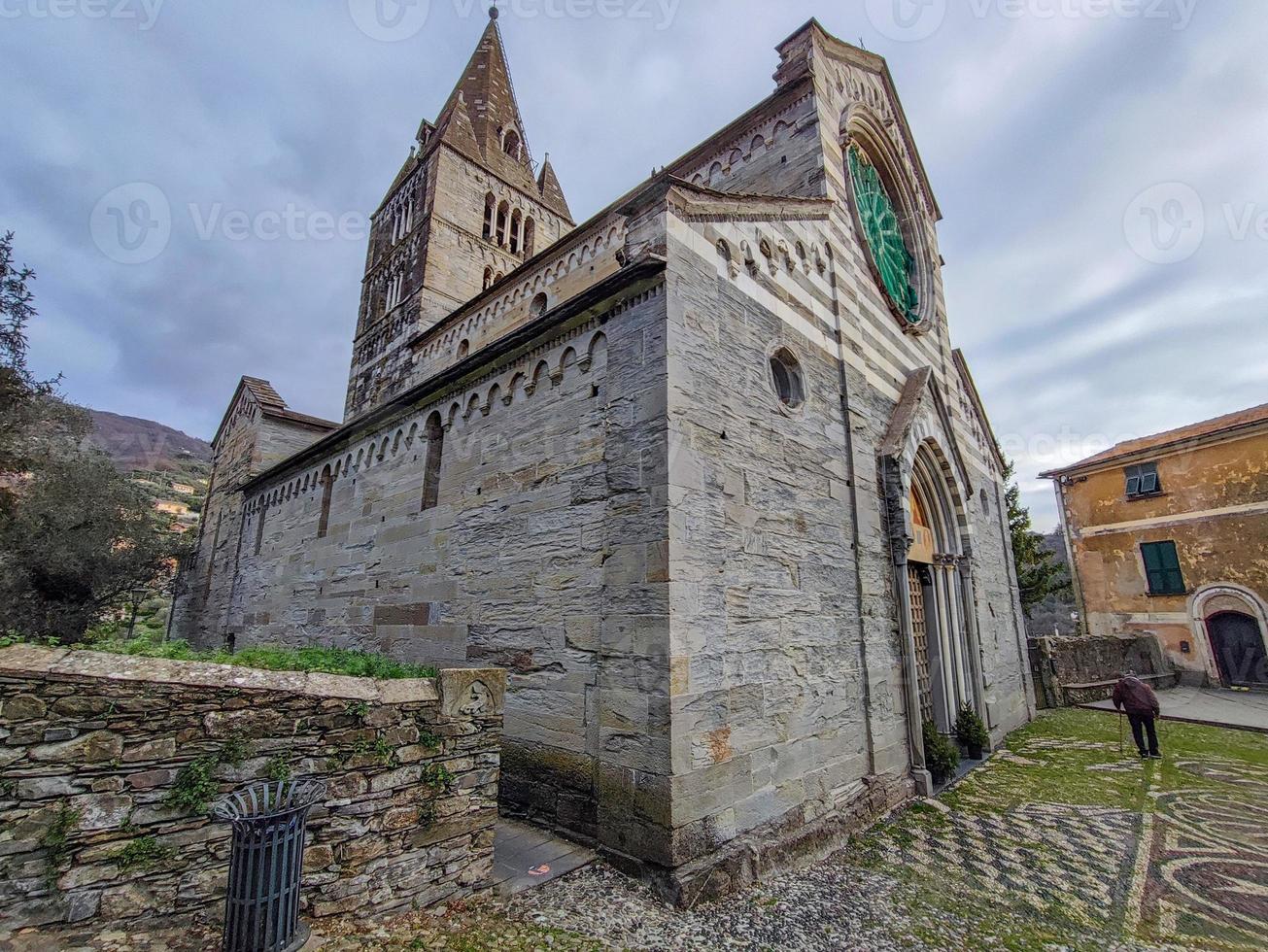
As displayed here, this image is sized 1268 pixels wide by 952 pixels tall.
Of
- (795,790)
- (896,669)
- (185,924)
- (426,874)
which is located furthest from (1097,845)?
(185,924)

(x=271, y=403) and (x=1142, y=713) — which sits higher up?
(x=271, y=403)

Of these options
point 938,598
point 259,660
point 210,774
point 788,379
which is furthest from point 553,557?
point 938,598

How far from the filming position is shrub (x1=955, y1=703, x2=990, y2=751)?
27.7 feet

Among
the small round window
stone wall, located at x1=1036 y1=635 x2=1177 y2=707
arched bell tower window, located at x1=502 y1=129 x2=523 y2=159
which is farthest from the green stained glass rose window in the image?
arched bell tower window, located at x1=502 y1=129 x2=523 y2=159

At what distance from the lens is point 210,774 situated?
10.1ft

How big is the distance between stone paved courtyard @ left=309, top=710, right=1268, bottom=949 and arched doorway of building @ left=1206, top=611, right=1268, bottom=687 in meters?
14.2

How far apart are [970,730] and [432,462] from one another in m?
8.83

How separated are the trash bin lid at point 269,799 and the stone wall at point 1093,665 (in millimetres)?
15454

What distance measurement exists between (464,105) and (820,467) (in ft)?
69.7

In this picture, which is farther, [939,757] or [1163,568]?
[1163,568]

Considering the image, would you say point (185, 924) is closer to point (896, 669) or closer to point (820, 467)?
point (820, 467)

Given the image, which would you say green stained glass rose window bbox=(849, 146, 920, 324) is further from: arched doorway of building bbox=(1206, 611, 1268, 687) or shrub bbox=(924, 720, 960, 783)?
arched doorway of building bbox=(1206, 611, 1268, 687)

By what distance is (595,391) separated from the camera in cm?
552

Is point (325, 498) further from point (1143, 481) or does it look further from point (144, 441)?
point (144, 441)
